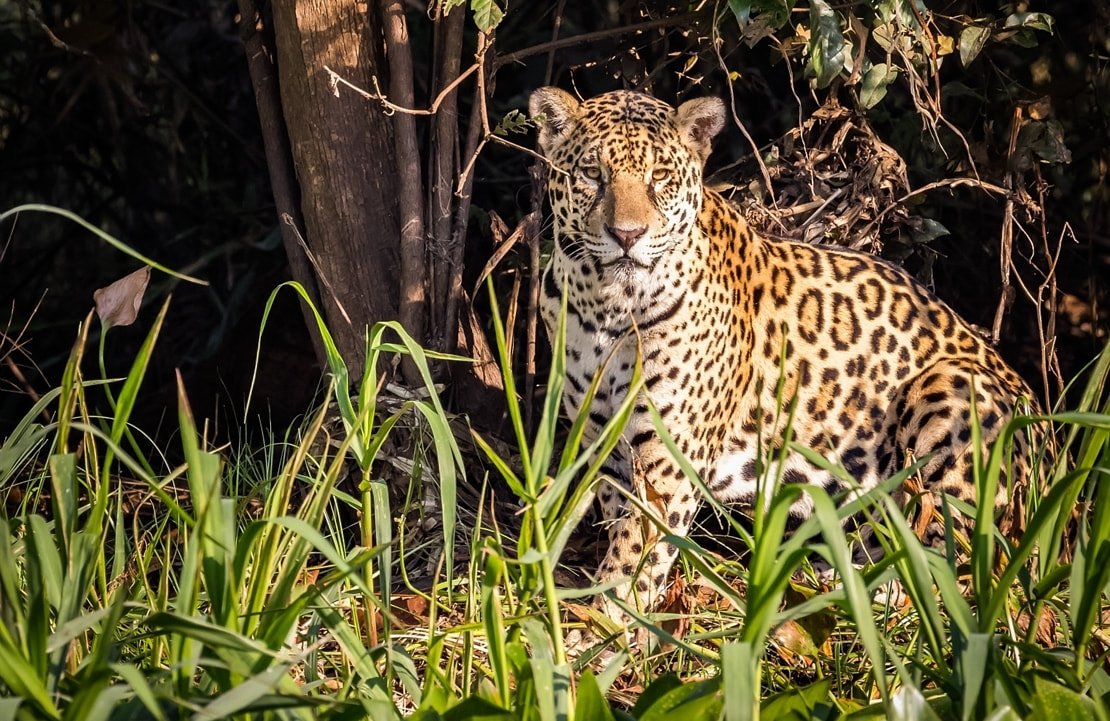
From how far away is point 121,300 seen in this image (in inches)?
99.5

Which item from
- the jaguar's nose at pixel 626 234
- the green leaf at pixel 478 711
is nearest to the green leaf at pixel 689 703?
the green leaf at pixel 478 711

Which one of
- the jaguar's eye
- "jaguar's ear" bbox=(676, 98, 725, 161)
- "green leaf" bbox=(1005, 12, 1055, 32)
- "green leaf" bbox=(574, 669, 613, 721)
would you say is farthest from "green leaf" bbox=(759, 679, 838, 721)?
"green leaf" bbox=(1005, 12, 1055, 32)

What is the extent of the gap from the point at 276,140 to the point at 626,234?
1.48 metres

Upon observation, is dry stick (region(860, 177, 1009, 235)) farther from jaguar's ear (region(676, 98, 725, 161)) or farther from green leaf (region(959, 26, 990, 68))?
jaguar's ear (region(676, 98, 725, 161))

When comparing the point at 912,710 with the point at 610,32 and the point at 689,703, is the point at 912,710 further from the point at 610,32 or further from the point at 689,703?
the point at 610,32

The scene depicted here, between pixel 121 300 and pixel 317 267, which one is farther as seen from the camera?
pixel 317 267

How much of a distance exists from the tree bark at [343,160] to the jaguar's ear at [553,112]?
2.00ft

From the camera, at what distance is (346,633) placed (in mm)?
2500

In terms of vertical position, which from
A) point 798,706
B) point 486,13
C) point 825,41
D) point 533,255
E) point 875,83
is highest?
point 486,13

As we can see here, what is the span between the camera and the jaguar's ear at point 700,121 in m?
4.36

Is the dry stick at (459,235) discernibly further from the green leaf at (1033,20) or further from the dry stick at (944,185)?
the green leaf at (1033,20)

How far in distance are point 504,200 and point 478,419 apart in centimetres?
142

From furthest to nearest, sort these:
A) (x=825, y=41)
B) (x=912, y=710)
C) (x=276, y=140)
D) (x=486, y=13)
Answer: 1. (x=276, y=140)
2. (x=825, y=41)
3. (x=486, y=13)
4. (x=912, y=710)

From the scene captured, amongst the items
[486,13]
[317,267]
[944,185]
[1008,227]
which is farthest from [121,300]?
[1008,227]
